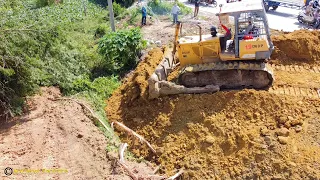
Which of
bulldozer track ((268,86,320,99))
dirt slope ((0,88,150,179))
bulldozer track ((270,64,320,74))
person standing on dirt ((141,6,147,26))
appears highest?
person standing on dirt ((141,6,147,26))

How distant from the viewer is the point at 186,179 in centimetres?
834

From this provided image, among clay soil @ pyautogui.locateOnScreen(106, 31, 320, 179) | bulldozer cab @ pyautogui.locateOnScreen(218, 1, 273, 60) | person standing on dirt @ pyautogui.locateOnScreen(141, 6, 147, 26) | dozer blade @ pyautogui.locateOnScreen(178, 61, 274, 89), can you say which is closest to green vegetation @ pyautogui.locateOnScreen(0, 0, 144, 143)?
clay soil @ pyautogui.locateOnScreen(106, 31, 320, 179)

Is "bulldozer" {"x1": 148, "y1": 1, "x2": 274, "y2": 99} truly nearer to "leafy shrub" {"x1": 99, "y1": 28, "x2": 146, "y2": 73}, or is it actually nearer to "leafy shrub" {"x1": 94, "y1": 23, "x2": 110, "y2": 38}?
"leafy shrub" {"x1": 99, "y1": 28, "x2": 146, "y2": 73}

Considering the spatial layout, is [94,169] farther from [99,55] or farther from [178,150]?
[99,55]

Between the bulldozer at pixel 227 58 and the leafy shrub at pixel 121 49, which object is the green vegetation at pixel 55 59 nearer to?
the leafy shrub at pixel 121 49

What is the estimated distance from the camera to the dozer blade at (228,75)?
32.7ft

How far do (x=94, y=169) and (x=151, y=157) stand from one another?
1546mm

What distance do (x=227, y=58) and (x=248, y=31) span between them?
917mm

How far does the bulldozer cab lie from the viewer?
31.1ft

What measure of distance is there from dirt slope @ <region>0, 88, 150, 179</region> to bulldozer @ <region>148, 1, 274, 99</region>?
216 cm

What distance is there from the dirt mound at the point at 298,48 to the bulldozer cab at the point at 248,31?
2321 mm

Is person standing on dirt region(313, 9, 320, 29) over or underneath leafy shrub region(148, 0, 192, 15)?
underneath

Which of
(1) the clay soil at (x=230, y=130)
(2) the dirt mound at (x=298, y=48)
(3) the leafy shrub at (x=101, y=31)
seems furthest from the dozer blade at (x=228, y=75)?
Result: (3) the leafy shrub at (x=101, y=31)

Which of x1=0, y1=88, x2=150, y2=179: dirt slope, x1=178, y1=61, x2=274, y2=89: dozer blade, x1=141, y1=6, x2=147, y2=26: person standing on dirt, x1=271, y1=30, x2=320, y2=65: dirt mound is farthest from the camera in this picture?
x1=141, y1=6, x2=147, y2=26: person standing on dirt
